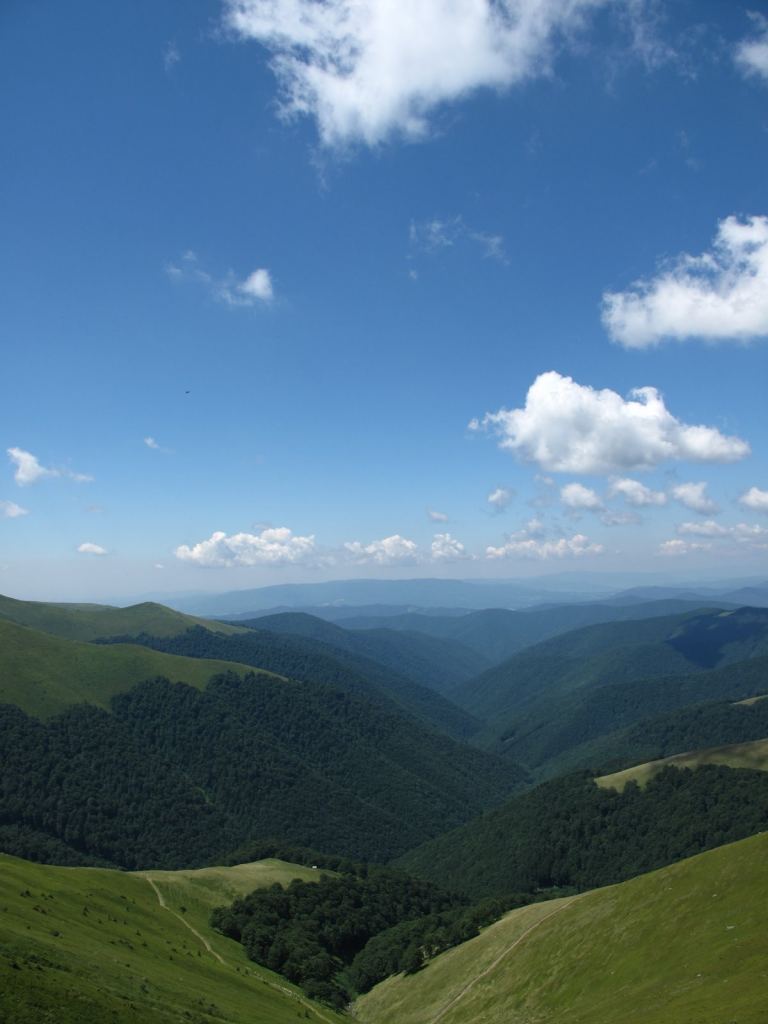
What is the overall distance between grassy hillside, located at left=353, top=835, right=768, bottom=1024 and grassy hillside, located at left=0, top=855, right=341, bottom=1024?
18.9 m

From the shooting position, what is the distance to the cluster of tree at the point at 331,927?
103 meters

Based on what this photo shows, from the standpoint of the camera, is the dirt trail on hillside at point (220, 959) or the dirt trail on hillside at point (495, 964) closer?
the dirt trail on hillside at point (495, 964)

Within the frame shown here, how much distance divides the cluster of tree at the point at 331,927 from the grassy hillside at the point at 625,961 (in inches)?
338

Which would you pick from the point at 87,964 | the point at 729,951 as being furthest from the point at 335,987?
the point at 729,951

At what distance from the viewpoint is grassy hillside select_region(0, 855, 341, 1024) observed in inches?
1679

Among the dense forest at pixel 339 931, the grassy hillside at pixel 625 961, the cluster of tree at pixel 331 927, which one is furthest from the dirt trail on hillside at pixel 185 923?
the grassy hillside at pixel 625 961

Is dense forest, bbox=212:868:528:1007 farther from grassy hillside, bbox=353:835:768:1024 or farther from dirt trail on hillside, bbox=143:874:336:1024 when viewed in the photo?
dirt trail on hillside, bbox=143:874:336:1024

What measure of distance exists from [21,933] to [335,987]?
66.4 meters

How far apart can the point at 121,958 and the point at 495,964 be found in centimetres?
5071

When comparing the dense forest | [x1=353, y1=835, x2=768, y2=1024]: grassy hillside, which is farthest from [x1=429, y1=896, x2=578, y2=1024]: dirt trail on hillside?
the dense forest

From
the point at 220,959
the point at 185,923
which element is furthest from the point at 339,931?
the point at 220,959

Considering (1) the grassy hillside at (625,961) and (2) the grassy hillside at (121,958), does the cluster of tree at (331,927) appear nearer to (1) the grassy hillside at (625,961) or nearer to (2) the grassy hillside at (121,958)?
(2) the grassy hillside at (121,958)

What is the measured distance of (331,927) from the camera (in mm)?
123250

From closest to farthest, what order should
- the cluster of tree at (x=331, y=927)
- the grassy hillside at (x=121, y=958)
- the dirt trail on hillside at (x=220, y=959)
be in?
the grassy hillside at (x=121, y=958), the dirt trail on hillside at (x=220, y=959), the cluster of tree at (x=331, y=927)
